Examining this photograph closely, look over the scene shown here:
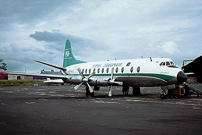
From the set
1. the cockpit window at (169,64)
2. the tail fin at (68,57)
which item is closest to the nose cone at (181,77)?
the cockpit window at (169,64)

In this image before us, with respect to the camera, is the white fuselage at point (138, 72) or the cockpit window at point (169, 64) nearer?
the white fuselage at point (138, 72)

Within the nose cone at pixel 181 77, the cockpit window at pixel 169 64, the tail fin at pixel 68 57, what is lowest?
the nose cone at pixel 181 77

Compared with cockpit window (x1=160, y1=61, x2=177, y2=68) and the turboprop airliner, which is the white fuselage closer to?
the turboprop airliner

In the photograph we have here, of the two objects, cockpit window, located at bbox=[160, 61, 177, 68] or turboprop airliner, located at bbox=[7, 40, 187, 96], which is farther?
cockpit window, located at bbox=[160, 61, 177, 68]

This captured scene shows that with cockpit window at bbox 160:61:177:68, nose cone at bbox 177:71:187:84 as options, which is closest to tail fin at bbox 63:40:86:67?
cockpit window at bbox 160:61:177:68

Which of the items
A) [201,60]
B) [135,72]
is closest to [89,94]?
[135,72]

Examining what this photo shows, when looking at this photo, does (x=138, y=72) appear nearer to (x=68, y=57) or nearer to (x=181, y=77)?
(x=181, y=77)

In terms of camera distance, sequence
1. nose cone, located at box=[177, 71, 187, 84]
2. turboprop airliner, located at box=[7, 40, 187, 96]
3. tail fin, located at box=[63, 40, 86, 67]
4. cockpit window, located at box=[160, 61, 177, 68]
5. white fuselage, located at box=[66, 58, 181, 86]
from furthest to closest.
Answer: tail fin, located at box=[63, 40, 86, 67] → cockpit window, located at box=[160, 61, 177, 68] → white fuselage, located at box=[66, 58, 181, 86] → turboprop airliner, located at box=[7, 40, 187, 96] → nose cone, located at box=[177, 71, 187, 84]

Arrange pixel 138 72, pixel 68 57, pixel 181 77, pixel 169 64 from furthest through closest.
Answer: pixel 68 57 < pixel 138 72 < pixel 169 64 < pixel 181 77

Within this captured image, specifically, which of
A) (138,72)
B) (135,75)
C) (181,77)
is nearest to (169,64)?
(181,77)

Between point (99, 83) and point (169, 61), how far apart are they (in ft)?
29.2

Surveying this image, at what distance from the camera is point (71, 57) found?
141 ft

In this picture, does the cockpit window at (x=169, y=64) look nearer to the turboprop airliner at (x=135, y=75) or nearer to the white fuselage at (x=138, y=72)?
the turboprop airliner at (x=135, y=75)

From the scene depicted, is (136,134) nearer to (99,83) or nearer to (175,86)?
(175,86)
